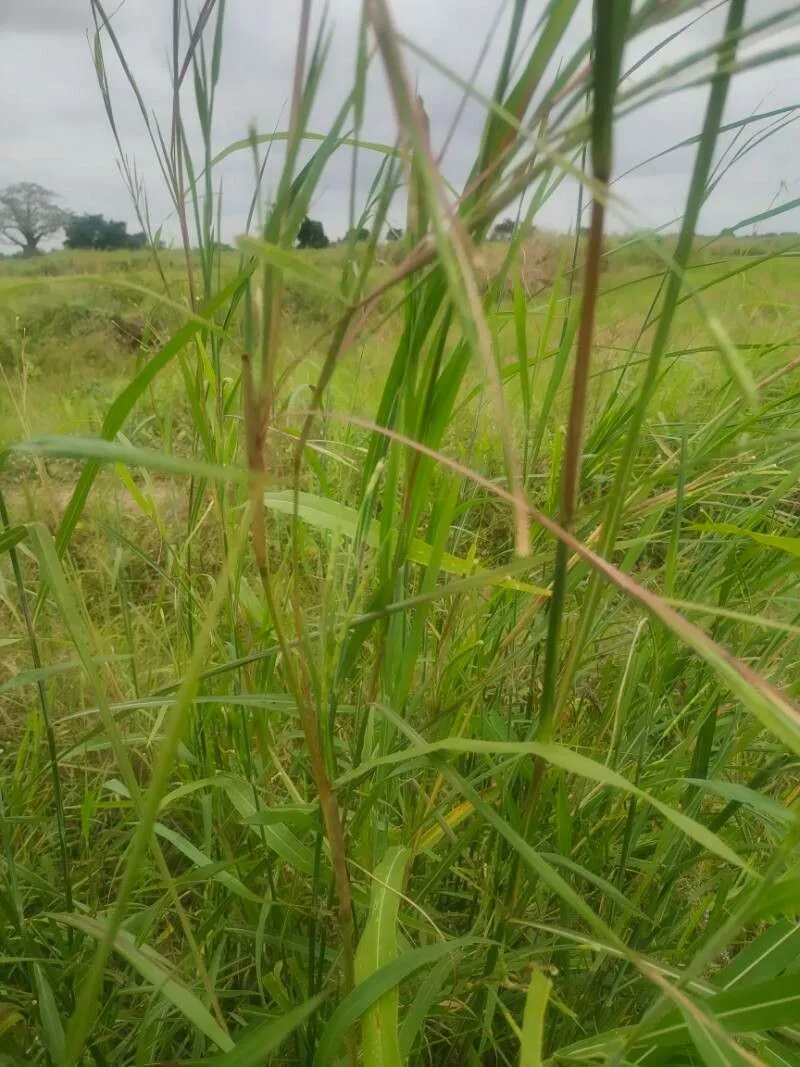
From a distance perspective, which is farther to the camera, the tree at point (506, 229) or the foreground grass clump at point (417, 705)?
the tree at point (506, 229)

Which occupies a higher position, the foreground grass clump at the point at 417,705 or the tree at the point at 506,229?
the tree at the point at 506,229

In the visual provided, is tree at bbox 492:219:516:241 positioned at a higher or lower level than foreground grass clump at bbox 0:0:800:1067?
higher

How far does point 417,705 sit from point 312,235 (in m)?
0.33

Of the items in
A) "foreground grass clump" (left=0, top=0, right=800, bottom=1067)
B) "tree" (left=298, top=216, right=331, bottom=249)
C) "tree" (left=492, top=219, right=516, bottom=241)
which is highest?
"tree" (left=492, top=219, right=516, bottom=241)

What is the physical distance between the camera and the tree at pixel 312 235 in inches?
10.8

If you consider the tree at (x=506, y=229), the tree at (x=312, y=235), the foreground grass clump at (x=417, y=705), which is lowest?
the foreground grass clump at (x=417, y=705)

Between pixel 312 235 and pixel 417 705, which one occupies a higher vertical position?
pixel 312 235

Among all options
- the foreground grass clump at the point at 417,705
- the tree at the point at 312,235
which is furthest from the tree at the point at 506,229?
the tree at the point at 312,235

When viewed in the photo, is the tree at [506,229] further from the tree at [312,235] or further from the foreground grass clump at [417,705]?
the tree at [312,235]

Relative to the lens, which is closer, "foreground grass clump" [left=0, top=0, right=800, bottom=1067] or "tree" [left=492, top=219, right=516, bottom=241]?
"foreground grass clump" [left=0, top=0, right=800, bottom=1067]

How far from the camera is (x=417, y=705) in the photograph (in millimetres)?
507

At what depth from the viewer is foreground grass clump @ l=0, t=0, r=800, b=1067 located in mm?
206

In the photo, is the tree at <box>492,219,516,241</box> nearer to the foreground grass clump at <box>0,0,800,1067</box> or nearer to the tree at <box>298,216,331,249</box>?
the foreground grass clump at <box>0,0,800,1067</box>

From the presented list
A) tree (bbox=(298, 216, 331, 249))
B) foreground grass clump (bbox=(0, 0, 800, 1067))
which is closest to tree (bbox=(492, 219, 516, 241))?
foreground grass clump (bbox=(0, 0, 800, 1067))
